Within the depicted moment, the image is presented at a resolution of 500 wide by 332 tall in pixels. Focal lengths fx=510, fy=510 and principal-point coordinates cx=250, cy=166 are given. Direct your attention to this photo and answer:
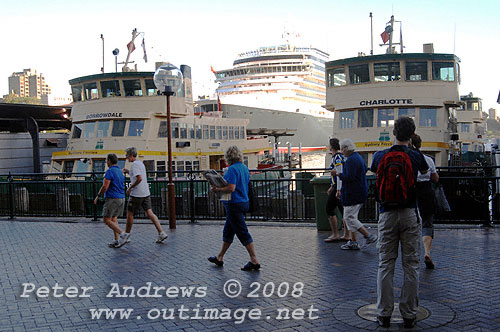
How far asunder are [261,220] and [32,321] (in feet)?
24.5

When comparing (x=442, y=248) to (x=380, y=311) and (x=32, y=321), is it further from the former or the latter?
(x=32, y=321)

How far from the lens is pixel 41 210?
1459 cm

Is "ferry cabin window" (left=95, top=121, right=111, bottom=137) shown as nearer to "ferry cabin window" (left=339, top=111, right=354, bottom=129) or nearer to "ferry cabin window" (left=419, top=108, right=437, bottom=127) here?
"ferry cabin window" (left=339, top=111, right=354, bottom=129)

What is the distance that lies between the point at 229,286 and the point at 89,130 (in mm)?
21122

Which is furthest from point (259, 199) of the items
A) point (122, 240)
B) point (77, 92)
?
point (77, 92)

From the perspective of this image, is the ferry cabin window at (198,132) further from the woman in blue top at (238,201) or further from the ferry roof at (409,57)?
the woman in blue top at (238,201)

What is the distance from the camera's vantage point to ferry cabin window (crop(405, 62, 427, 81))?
70.1 ft

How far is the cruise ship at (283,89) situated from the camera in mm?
54688

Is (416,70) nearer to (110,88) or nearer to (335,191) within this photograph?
(335,191)

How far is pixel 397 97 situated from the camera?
69.3ft

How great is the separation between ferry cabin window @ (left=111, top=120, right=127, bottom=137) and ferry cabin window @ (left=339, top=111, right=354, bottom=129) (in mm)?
10714

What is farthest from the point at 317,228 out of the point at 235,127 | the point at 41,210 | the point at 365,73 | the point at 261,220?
the point at 235,127

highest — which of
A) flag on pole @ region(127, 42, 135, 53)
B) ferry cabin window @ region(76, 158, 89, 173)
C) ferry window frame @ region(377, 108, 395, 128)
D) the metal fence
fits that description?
flag on pole @ region(127, 42, 135, 53)

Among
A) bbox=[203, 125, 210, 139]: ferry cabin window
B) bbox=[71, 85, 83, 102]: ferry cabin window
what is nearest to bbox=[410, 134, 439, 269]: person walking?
bbox=[71, 85, 83, 102]: ferry cabin window
